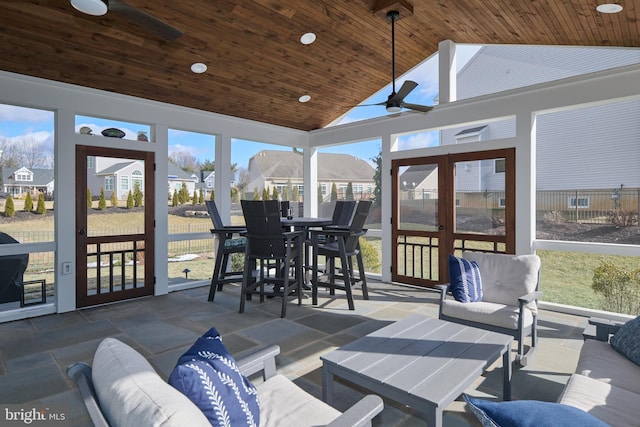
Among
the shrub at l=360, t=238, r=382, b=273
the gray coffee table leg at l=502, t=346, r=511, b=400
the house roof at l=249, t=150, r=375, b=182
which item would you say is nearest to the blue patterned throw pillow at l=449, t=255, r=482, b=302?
the gray coffee table leg at l=502, t=346, r=511, b=400

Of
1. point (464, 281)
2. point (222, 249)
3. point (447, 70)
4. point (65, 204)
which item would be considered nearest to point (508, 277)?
point (464, 281)

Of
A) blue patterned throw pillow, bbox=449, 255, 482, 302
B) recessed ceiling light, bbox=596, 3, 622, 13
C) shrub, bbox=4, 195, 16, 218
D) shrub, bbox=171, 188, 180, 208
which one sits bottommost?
blue patterned throw pillow, bbox=449, 255, 482, 302

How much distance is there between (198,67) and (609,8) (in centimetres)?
425

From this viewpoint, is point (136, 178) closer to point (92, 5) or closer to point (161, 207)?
point (161, 207)

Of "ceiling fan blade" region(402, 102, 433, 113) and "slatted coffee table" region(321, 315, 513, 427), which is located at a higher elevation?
"ceiling fan blade" region(402, 102, 433, 113)

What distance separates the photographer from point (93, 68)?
13.8 feet

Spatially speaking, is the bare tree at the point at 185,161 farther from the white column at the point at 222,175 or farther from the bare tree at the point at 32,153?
the bare tree at the point at 32,153

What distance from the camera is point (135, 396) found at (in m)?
0.95

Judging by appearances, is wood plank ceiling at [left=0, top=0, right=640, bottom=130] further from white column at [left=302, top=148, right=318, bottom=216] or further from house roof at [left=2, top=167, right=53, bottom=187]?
white column at [left=302, top=148, right=318, bottom=216]

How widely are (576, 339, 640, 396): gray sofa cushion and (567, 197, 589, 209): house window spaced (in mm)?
3236

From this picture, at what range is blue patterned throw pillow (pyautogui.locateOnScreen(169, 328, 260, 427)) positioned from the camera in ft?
3.58

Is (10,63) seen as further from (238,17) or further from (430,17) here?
(430,17)

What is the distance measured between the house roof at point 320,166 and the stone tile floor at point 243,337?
2.46m

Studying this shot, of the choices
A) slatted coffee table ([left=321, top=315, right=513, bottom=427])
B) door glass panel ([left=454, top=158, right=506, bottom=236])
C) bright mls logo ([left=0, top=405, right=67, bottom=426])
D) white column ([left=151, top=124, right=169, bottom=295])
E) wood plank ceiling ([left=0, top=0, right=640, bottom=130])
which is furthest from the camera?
white column ([left=151, top=124, right=169, bottom=295])
